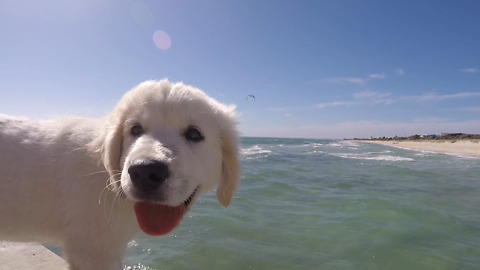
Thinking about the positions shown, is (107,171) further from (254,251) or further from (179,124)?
(254,251)

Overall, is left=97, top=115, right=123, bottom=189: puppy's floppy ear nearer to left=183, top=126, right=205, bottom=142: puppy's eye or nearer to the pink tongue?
the pink tongue

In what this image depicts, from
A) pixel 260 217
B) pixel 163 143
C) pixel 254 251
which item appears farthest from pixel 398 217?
pixel 163 143

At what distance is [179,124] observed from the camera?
110 inches

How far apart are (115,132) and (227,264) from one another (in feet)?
9.00

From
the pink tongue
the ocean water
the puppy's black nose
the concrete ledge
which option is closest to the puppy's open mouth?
the pink tongue

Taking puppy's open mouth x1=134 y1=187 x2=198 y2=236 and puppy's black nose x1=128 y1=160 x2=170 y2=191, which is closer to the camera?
puppy's black nose x1=128 y1=160 x2=170 y2=191

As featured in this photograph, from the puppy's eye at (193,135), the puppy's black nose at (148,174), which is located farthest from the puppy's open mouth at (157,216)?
the puppy's eye at (193,135)

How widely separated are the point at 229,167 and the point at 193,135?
1.70ft

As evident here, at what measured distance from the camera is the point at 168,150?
245 centimetres

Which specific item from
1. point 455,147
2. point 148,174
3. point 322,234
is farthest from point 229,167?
point 455,147

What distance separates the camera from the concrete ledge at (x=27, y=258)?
358cm

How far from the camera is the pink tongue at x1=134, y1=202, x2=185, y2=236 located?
2.55 metres

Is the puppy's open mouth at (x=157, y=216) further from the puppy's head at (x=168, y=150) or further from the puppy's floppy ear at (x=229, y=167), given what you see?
the puppy's floppy ear at (x=229, y=167)

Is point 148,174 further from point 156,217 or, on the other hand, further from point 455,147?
point 455,147
